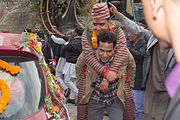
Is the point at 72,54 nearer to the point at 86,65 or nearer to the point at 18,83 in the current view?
the point at 86,65

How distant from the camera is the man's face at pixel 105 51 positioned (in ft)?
17.2

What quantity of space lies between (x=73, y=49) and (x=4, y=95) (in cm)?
511

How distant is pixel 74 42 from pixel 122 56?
3326 mm

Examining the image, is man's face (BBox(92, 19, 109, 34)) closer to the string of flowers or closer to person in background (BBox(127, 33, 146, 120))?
person in background (BBox(127, 33, 146, 120))

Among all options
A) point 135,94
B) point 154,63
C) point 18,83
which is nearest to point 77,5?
point 135,94

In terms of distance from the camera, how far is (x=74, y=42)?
8570 mm

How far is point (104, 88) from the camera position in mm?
5191

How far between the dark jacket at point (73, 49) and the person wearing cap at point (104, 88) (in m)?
2.98

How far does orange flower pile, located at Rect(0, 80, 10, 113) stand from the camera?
3.49 m

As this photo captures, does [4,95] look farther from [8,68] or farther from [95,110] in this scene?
[95,110]

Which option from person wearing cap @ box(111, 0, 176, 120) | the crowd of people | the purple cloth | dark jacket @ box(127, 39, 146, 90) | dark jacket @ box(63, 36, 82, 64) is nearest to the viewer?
the purple cloth

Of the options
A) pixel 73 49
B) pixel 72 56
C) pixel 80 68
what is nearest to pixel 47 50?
pixel 72 56

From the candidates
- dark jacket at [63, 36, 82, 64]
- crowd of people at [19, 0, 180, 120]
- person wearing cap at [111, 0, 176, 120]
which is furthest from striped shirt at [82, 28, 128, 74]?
dark jacket at [63, 36, 82, 64]


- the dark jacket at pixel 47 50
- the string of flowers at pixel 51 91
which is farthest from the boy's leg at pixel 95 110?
the dark jacket at pixel 47 50
